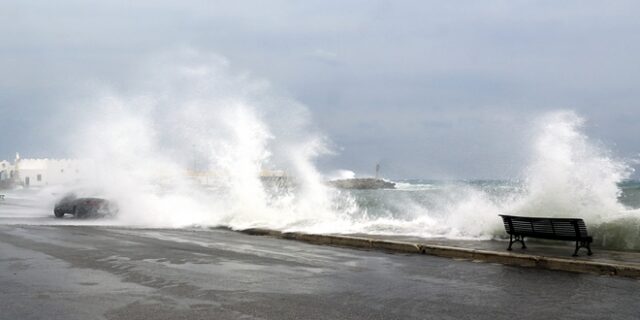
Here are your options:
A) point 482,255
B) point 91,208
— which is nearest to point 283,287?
point 482,255

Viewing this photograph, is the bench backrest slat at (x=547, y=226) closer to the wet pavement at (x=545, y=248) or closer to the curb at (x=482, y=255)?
the wet pavement at (x=545, y=248)

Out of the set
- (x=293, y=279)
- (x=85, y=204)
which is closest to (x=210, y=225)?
(x=85, y=204)

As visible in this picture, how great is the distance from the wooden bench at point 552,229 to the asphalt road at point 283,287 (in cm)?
196

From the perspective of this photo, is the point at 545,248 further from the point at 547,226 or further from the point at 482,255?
the point at 482,255

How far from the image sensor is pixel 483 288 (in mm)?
8812

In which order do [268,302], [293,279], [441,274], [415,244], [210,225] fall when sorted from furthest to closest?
[210,225]
[415,244]
[441,274]
[293,279]
[268,302]

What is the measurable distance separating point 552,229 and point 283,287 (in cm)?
679

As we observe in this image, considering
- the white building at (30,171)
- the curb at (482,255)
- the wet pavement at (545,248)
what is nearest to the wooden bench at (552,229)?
the wet pavement at (545,248)

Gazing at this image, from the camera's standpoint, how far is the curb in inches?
402

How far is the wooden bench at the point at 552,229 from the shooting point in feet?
39.7

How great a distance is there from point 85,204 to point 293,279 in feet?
67.9

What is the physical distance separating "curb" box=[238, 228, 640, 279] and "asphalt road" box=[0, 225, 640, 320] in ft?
1.36

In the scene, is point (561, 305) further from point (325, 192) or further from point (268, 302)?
point (325, 192)

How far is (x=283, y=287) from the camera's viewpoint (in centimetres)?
873
